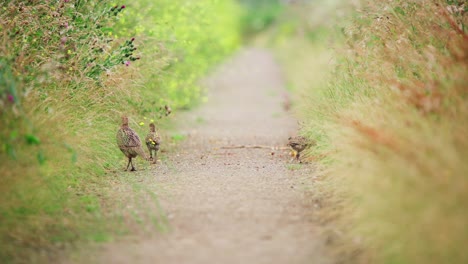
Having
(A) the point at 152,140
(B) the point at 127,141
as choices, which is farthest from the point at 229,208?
(A) the point at 152,140

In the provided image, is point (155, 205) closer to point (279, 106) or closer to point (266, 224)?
point (266, 224)

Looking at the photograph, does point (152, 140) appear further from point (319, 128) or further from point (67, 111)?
point (319, 128)

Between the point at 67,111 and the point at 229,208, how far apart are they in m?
2.62

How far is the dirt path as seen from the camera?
5270mm

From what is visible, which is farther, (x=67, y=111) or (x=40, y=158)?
(x=67, y=111)

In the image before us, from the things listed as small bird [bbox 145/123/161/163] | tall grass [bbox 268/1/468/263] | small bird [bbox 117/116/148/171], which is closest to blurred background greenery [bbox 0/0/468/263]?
tall grass [bbox 268/1/468/263]

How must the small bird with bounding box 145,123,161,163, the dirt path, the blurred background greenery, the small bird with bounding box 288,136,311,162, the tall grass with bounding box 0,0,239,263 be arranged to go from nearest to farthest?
1. the blurred background greenery
2. the dirt path
3. the tall grass with bounding box 0,0,239,263
4. the small bird with bounding box 288,136,311,162
5. the small bird with bounding box 145,123,161,163

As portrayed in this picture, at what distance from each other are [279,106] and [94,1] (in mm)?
8209

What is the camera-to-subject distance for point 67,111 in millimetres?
7664

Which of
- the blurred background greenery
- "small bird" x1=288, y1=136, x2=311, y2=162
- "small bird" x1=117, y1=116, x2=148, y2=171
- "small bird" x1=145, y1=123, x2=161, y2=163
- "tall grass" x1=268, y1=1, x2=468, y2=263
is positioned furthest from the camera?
"small bird" x1=145, y1=123, x2=161, y2=163

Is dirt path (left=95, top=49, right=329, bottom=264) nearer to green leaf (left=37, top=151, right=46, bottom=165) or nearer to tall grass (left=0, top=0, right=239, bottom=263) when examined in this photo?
tall grass (left=0, top=0, right=239, bottom=263)

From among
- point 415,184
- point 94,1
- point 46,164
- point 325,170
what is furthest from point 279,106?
point 415,184

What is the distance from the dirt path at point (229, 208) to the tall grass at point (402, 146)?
15.8 inches

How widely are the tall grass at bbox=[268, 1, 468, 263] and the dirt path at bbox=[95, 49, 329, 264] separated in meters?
0.40
